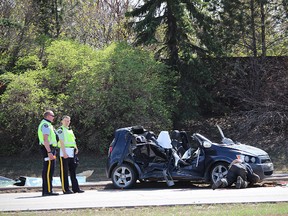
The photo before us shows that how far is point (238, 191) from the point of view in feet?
40.0

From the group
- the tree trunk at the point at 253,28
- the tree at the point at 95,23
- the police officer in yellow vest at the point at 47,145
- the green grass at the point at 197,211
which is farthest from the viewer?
the tree at the point at 95,23

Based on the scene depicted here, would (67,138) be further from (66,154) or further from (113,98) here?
(113,98)

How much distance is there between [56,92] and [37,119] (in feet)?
5.02

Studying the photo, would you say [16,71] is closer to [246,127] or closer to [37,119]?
[37,119]

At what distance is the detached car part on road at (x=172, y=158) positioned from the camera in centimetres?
1345

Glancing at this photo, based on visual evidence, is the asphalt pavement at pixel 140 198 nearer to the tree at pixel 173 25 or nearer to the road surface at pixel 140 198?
the road surface at pixel 140 198

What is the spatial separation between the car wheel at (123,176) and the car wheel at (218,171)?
6.70ft

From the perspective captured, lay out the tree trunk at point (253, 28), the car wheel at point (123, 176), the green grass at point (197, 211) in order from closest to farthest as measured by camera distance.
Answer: the green grass at point (197, 211), the car wheel at point (123, 176), the tree trunk at point (253, 28)

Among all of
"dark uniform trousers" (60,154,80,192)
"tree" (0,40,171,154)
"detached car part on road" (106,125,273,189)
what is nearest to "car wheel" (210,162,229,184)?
"detached car part on road" (106,125,273,189)

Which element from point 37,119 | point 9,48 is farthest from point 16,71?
point 37,119

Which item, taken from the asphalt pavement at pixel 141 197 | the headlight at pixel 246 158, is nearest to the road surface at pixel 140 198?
the asphalt pavement at pixel 141 197

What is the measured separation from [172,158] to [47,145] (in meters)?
3.13

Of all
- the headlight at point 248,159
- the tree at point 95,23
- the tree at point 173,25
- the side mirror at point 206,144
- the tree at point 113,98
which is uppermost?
the tree at point 95,23

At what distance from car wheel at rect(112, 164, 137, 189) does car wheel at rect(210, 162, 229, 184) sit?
6.70 ft
